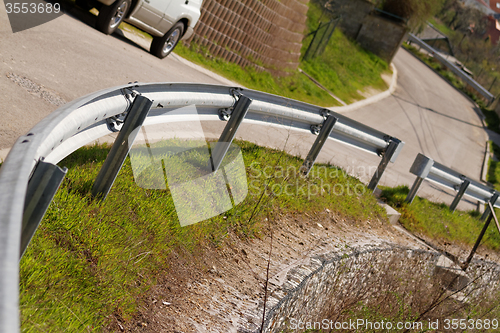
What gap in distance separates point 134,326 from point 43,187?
118cm

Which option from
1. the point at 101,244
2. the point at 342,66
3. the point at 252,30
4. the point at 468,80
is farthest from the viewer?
the point at 468,80

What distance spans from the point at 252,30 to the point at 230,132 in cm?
1088

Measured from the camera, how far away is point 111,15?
10.3 m

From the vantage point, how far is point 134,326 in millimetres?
2910

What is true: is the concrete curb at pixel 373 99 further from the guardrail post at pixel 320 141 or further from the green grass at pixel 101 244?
the green grass at pixel 101 244

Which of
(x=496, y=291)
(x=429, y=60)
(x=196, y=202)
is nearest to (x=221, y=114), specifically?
(x=196, y=202)

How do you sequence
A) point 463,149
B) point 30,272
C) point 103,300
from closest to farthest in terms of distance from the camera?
point 30,272
point 103,300
point 463,149

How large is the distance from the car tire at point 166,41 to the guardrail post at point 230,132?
712 centimetres

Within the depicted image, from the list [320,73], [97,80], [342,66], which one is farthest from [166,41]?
[342,66]

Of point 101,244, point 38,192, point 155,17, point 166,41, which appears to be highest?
point 155,17

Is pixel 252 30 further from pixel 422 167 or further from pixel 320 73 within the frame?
pixel 422 167

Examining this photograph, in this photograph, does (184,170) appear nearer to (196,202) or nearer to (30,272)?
(196,202)

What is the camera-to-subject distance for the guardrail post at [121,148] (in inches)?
140

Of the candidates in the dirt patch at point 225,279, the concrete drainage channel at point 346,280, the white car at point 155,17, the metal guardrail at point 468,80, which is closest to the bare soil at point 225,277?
the dirt patch at point 225,279
